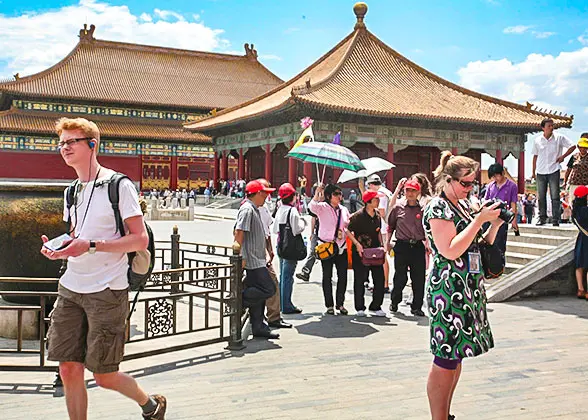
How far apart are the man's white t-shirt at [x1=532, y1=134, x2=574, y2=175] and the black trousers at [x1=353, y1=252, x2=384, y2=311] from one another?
13.0 feet

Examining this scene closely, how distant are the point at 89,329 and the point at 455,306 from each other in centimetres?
187

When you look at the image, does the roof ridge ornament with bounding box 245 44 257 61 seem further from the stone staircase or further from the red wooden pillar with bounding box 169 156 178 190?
the stone staircase

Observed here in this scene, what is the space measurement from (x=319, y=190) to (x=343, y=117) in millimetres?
19967

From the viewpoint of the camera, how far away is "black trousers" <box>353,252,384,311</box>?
702 centimetres

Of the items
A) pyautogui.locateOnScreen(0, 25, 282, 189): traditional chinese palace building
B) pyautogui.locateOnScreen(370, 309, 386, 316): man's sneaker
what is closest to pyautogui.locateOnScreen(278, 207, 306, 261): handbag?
pyautogui.locateOnScreen(370, 309, 386, 316): man's sneaker

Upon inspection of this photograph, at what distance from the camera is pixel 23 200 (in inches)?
225

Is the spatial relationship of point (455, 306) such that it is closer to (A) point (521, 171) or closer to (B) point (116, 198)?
(B) point (116, 198)

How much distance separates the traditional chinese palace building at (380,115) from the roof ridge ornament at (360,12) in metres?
0.05

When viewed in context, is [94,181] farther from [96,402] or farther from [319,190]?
[319,190]

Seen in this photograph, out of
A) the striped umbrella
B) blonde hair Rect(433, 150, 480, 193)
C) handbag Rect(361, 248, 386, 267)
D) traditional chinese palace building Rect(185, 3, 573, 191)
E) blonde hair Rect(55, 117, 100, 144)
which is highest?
traditional chinese palace building Rect(185, 3, 573, 191)

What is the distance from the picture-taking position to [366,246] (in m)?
7.06

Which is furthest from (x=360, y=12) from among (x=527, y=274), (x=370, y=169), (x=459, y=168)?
(x=459, y=168)

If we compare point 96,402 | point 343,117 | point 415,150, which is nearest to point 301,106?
point 343,117

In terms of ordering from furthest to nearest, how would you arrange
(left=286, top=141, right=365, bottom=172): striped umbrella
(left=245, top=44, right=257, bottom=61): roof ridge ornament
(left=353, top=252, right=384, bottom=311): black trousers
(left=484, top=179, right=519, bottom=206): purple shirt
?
(left=245, top=44, right=257, bottom=61): roof ridge ornament, (left=286, top=141, right=365, bottom=172): striped umbrella, (left=484, top=179, right=519, bottom=206): purple shirt, (left=353, top=252, right=384, bottom=311): black trousers
